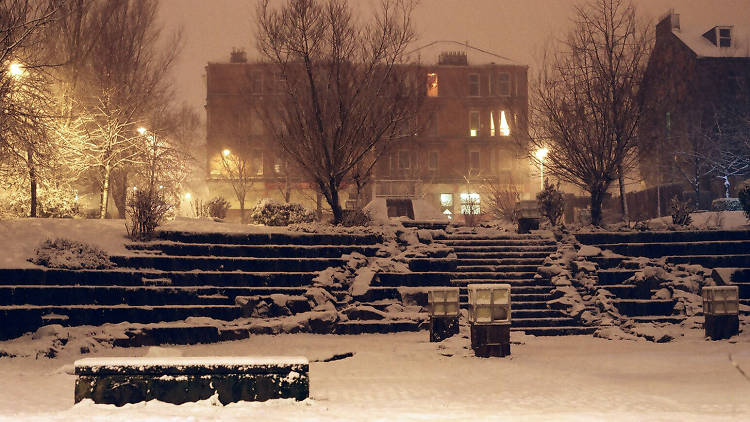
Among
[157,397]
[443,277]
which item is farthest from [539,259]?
[157,397]

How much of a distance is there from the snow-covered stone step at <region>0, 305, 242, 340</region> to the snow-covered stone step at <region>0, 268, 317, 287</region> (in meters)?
1.04

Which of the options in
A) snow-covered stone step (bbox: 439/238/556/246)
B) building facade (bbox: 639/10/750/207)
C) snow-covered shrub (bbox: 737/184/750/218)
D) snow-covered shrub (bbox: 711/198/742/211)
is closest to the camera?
snow-covered stone step (bbox: 439/238/556/246)

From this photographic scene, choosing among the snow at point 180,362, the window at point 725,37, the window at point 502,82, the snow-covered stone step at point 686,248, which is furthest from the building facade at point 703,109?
the snow at point 180,362

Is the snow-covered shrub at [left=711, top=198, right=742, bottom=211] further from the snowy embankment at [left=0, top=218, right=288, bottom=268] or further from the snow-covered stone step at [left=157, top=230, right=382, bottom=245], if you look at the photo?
the snowy embankment at [left=0, top=218, right=288, bottom=268]

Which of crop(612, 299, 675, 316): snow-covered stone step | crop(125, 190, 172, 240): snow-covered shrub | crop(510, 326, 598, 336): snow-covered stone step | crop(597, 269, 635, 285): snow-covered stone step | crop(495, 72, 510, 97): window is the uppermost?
crop(495, 72, 510, 97): window

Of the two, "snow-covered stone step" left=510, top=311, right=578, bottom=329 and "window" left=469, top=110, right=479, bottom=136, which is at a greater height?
"window" left=469, top=110, right=479, bottom=136

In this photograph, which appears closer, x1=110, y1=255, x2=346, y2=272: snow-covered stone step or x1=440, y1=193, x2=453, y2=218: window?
x1=110, y1=255, x2=346, y2=272: snow-covered stone step

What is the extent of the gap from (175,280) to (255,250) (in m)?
2.50

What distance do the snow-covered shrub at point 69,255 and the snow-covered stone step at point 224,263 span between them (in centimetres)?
43

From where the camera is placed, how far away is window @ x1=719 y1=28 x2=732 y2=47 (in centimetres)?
4800

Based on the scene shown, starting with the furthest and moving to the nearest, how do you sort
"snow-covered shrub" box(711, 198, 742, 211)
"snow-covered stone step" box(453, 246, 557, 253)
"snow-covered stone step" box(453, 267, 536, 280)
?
"snow-covered shrub" box(711, 198, 742, 211)
"snow-covered stone step" box(453, 246, 557, 253)
"snow-covered stone step" box(453, 267, 536, 280)

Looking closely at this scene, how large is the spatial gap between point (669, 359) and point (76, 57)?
2295 cm

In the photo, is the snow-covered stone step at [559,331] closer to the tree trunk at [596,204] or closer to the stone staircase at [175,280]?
the stone staircase at [175,280]

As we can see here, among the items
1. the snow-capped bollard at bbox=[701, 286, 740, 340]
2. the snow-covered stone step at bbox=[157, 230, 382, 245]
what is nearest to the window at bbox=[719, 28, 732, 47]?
the snow-covered stone step at bbox=[157, 230, 382, 245]
